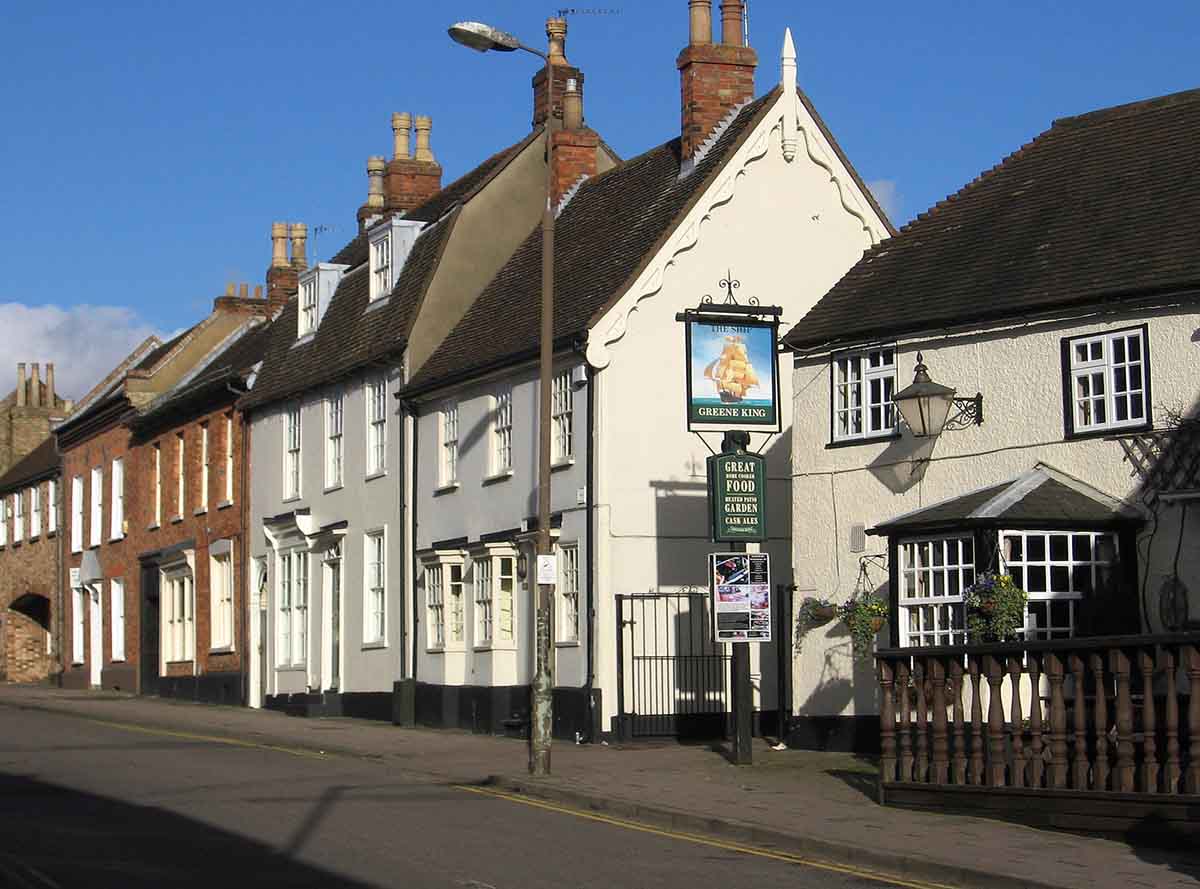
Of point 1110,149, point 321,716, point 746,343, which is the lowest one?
point 321,716

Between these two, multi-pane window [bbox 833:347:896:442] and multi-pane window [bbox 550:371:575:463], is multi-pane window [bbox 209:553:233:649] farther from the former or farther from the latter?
multi-pane window [bbox 833:347:896:442]

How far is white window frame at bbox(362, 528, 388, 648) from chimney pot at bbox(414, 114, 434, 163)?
32.5ft

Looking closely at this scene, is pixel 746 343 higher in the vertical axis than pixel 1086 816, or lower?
higher

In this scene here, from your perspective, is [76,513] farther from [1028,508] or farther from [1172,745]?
[1172,745]

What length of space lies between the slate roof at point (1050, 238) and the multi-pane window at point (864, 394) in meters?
0.34

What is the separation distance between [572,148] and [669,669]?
11.3 meters

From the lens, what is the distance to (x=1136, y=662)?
1554 centimetres

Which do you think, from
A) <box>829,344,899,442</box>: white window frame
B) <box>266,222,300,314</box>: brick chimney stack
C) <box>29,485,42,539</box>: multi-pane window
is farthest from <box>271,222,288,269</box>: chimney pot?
<box>829,344,899,442</box>: white window frame

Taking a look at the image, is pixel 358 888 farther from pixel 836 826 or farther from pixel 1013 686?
pixel 1013 686

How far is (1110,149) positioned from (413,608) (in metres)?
14.3

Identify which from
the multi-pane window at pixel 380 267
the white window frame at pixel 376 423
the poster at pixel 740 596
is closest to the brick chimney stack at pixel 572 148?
the multi-pane window at pixel 380 267

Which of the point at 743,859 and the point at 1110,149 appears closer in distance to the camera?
the point at 743,859

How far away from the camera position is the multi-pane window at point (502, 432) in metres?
29.2

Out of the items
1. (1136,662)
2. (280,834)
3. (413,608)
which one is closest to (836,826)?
(1136,662)
